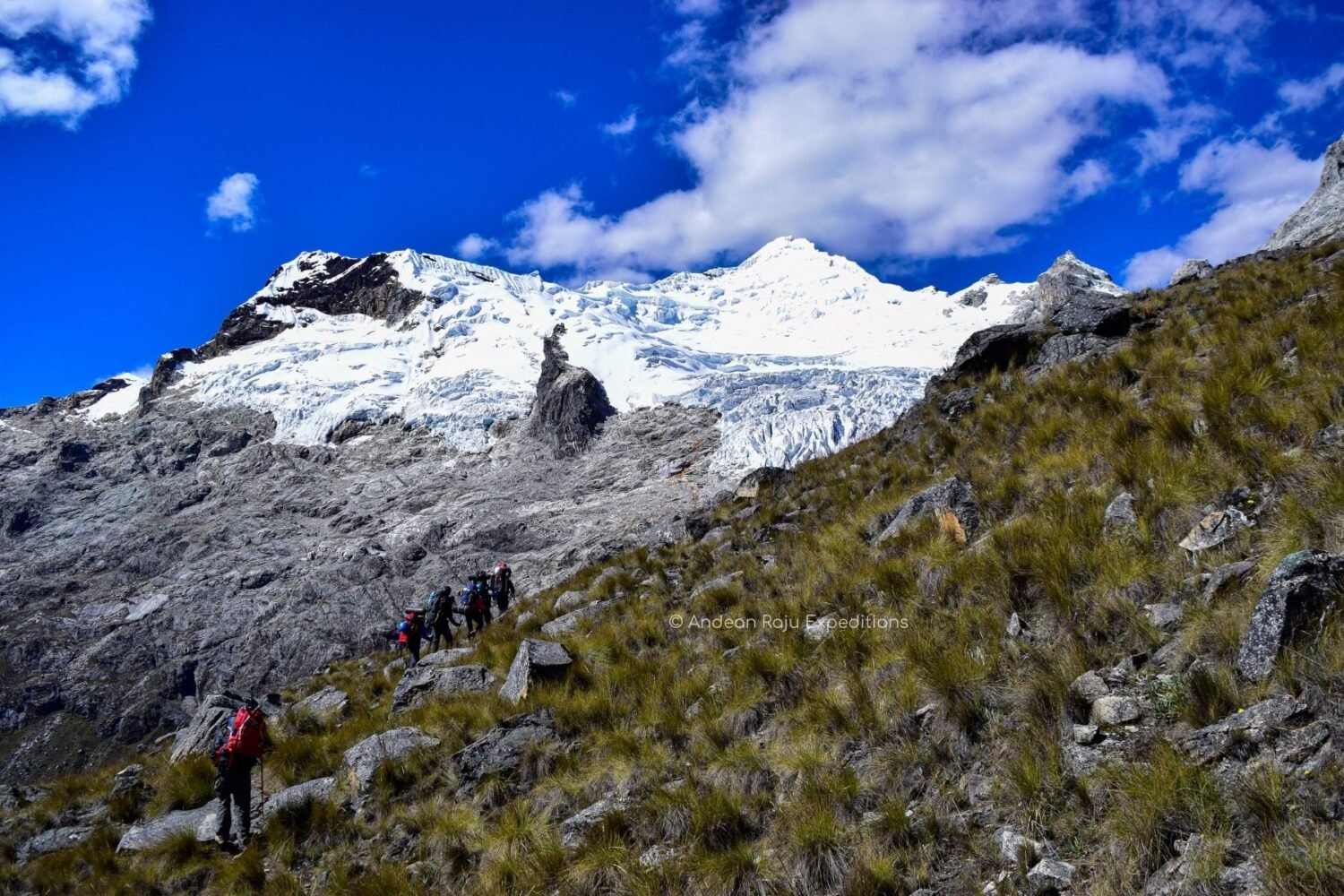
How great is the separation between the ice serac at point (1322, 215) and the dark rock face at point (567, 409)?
56.8m

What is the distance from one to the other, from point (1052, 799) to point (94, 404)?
147 metres

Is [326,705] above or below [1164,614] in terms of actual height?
above

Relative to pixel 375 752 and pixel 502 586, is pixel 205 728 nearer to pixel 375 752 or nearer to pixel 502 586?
pixel 375 752

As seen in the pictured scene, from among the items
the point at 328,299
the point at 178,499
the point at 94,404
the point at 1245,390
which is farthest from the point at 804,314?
the point at 1245,390

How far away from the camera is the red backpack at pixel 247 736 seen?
7852 millimetres

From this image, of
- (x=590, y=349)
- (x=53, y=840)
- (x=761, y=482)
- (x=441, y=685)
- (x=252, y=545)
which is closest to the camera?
(x=53, y=840)

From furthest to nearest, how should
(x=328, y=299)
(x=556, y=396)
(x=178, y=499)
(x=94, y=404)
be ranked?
1. (x=328, y=299)
2. (x=94, y=404)
3. (x=178, y=499)
4. (x=556, y=396)

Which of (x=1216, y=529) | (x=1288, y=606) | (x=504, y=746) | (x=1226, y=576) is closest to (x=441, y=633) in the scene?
(x=504, y=746)

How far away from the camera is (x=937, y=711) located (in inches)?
181

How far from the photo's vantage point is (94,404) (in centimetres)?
11500

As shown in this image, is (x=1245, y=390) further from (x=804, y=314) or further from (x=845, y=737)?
(x=804, y=314)

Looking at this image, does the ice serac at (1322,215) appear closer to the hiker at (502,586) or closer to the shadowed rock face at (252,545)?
the hiker at (502,586)

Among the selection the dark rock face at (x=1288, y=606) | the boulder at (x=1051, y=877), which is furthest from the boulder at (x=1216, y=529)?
the boulder at (x=1051, y=877)

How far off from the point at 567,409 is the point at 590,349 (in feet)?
58.3
